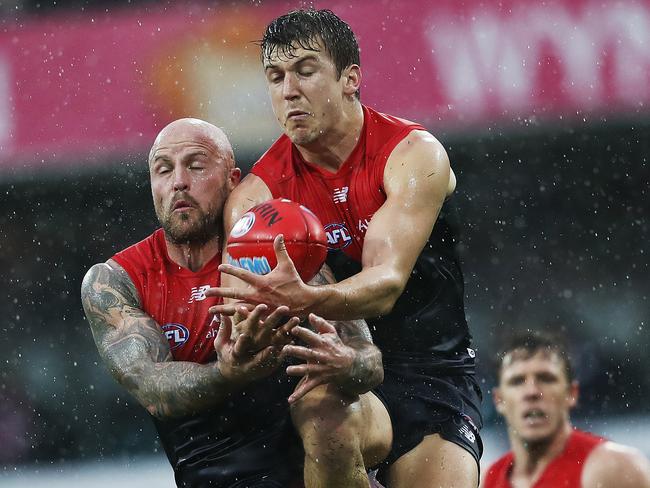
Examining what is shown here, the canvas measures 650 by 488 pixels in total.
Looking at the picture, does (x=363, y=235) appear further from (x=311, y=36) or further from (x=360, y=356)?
(x=311, y=36)

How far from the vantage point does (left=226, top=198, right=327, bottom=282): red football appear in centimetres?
347

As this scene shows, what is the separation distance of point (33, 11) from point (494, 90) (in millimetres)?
3283

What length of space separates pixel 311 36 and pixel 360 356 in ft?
4.09

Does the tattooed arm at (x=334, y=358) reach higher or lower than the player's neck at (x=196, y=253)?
lower

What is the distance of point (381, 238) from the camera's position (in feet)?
12.4

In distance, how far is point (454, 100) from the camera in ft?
25.8

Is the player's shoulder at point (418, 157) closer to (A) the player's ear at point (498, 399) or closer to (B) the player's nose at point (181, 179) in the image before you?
(B) the player's nose at point (181, 179)

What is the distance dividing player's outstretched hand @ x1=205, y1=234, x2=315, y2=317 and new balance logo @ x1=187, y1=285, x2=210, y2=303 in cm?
79

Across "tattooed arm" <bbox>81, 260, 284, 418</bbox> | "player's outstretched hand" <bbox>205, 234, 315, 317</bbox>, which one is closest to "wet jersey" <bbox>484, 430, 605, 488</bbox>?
"tattooed arm" <bbox>81, 260, 284, 418</bbox>

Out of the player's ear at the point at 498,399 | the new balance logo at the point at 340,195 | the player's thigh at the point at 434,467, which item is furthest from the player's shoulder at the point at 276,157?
the player's ear at the point at 498,399

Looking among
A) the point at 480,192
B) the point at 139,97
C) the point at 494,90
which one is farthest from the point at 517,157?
the point at 139,97

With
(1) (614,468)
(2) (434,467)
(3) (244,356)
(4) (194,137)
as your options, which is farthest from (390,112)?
(3) (244,356)

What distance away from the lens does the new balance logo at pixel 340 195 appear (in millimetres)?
4082

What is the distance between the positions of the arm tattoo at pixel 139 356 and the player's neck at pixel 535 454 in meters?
1.78
